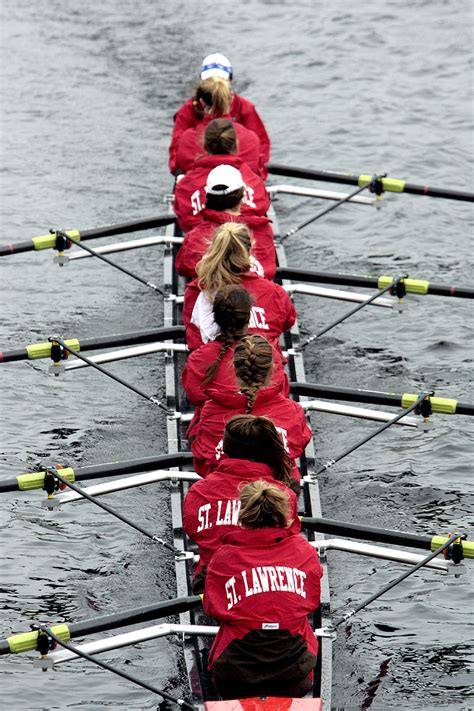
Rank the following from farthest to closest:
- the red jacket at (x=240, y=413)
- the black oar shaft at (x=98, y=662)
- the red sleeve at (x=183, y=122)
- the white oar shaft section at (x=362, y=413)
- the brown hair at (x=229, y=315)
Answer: the red sleeve at (x=183, y=122), the white oar shaft section at (x=362, y=413), the brown hair at (x=229, y=315), the red jacket at (x=240, y=413), the black oar shaft at (x=98, y=662)

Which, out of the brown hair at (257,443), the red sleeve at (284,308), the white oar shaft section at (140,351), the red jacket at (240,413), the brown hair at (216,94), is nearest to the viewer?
the brown hair at (257,443)

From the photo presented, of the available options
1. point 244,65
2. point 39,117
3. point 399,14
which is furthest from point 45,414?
point 399,14

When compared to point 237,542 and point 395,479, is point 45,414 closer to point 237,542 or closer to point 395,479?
point 395,479

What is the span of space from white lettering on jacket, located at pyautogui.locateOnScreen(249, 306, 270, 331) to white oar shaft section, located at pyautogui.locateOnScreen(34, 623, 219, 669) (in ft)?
6.49

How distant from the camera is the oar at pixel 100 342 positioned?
9.54 meters

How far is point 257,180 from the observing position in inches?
424

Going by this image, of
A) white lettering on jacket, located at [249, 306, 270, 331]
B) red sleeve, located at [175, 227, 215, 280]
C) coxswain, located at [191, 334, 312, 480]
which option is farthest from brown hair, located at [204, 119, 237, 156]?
coxswain, located at [191, 334, 312, 480]

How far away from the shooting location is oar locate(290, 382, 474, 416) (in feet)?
29.7

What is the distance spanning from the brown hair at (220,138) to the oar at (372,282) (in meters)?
1.00

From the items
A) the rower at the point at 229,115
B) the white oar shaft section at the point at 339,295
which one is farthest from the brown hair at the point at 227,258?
the rower at the point at 229,115

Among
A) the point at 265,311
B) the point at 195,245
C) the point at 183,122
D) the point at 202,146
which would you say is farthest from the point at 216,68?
the point at 265,311

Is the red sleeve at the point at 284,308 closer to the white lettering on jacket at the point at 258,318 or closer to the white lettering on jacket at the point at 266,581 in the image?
the white lettering on jacket at the point at 258,318

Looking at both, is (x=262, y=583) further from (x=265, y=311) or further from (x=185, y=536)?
(x=265, y=311)

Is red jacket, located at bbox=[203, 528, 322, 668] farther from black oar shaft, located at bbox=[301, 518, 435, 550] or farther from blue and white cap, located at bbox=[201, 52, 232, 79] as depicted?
blue and white cap, located at bbox=[201, 52, 232, 79]
